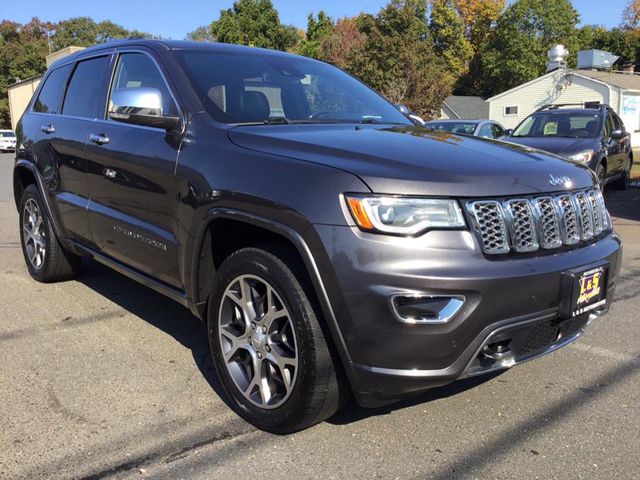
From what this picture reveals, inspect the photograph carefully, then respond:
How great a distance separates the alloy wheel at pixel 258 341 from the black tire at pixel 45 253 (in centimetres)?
261

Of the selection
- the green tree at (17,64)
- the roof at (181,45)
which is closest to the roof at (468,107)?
the roof at (181,45)

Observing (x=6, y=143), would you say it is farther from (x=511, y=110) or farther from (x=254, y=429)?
(x=254, y=429)

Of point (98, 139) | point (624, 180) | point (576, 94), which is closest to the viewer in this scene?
point (98, 139)

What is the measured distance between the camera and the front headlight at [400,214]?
2385mm

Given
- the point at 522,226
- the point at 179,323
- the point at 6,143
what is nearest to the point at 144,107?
the point at 179,323

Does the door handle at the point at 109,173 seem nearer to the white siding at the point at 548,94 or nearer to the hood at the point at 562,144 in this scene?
the hood at the point at 562,144

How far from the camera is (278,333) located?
2834 millimetres

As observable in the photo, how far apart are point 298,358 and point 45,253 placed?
3.41m

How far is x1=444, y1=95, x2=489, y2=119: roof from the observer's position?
45191mm

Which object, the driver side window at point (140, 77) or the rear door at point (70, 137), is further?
the rear door at point (70, 137)

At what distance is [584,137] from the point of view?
414 inches

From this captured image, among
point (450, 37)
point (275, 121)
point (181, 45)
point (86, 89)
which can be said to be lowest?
point (275, 121)

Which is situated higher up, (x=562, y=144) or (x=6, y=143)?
(x=562, y=144)

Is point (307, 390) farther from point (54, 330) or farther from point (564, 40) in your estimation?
point (564, 40)
